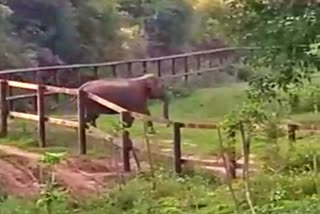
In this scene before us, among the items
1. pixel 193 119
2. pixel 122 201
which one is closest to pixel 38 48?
pixel 193 119

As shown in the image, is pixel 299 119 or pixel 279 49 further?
pixel 299 119

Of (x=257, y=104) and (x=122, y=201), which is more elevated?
(x=257, y=104)

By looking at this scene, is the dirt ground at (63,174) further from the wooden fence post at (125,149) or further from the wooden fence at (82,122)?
the wooden fence at (82,122)

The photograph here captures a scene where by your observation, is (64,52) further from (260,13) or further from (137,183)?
(260,13)

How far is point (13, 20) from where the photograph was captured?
2058cm

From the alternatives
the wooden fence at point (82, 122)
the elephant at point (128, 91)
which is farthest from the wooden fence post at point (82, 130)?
the elephant at point (128, 91)

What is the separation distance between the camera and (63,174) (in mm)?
9641

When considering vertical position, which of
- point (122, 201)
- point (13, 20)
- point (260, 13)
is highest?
point (13, 20)

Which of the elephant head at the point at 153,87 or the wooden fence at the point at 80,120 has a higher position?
the elephant head at the point at 153,87

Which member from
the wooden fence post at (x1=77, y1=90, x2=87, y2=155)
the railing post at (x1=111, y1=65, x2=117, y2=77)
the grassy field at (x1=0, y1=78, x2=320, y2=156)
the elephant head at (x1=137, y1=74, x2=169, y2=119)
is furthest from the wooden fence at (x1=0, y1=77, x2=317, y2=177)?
the railing post at (x1=111, y1=65, x2=117, y2=77)

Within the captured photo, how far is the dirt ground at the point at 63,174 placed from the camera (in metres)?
9.20

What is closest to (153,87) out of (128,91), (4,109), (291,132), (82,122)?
(128,91)

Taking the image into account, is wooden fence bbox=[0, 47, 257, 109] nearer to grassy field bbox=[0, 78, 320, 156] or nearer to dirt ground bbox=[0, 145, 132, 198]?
grassy field bbox=[0, 78, 320, 156]

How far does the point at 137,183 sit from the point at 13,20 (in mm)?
12686
